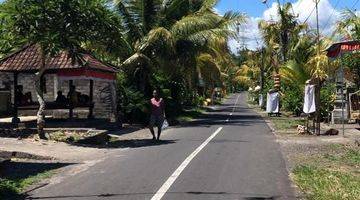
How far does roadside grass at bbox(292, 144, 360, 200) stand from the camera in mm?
9773

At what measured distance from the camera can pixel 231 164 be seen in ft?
44.8

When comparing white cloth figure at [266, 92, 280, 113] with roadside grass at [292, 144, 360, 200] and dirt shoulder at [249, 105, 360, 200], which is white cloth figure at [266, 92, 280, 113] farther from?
roadside grass at [292, 144, 360, 200]

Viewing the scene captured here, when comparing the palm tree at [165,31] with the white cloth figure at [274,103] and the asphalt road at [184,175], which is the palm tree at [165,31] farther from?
the asphalt road at [184,175]

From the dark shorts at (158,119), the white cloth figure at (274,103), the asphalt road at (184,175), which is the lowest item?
the asphalt road at (184,175)

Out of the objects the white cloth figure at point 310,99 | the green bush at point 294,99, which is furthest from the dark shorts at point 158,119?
the green bush at point 294,99

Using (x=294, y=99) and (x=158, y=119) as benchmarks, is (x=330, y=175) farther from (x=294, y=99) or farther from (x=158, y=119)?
(x=294, y=99)

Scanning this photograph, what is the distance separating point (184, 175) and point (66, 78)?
1424 cm

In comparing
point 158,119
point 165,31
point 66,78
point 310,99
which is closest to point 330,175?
point 158,119

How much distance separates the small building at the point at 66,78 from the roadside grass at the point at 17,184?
7569 millimetres

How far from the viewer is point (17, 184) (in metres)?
10.8

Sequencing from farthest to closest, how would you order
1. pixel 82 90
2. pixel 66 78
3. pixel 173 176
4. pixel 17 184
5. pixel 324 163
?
pixel 82 90 < pixel 66 78 < pixel 324 163 < pixel 173 176 < pixel 17 184

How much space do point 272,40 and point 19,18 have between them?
35.6m

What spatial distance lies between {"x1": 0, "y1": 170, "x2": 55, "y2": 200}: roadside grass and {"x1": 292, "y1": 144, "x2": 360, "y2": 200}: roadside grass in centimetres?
489

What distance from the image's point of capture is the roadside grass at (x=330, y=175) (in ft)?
32.1
